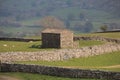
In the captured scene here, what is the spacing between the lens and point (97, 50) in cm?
6306

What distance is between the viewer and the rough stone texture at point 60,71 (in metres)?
43.8

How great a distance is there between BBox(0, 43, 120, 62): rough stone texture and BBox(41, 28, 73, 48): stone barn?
585 cm

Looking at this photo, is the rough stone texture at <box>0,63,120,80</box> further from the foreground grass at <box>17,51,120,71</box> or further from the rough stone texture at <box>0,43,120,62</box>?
the foreground grass at <box>17,51,120,71</box>

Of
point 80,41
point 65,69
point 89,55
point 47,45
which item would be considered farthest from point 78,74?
point 80,41

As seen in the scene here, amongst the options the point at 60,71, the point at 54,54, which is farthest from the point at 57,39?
the point at 60,71

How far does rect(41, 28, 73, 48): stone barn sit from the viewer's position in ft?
218

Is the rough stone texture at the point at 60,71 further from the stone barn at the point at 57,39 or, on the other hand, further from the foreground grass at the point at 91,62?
the stone barn at the point at 57,39

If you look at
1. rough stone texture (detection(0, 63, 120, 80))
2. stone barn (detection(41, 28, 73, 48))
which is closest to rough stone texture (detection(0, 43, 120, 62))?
rough stone texture (detection(0, 63, 120, 80))

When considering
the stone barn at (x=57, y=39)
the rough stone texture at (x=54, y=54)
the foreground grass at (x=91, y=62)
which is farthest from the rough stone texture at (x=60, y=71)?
the stone barn at (x=57, y=39)

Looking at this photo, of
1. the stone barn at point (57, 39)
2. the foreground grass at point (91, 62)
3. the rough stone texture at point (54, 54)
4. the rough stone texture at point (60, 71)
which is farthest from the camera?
the stone barn at point (57, 39)

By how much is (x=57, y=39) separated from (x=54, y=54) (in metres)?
8.99

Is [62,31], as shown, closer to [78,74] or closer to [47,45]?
[47,45]

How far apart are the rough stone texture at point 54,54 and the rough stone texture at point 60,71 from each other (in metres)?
3.07

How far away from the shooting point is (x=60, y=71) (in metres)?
47.1
